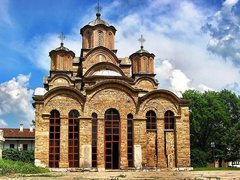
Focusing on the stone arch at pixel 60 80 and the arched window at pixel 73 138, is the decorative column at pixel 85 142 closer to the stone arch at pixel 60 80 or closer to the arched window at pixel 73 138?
the arched window at pixel 73 138

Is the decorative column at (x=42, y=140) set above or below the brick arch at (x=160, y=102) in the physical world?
below

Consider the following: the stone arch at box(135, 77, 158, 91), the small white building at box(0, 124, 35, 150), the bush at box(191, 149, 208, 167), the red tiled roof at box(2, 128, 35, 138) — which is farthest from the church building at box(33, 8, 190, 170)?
the red tiled roof at box(2, 128, 35, 138)

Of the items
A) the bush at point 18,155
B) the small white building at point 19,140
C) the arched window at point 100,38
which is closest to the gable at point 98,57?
the arched window at point 100,38

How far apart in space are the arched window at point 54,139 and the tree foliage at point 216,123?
778 inches

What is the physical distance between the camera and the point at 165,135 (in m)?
29.9

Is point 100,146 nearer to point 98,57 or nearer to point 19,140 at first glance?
point 98,57

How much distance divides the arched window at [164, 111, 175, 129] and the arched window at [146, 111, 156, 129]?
0.95 meters

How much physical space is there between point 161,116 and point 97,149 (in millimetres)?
5941

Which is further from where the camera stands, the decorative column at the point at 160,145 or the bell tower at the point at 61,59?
the bell tower at the point at 61,59

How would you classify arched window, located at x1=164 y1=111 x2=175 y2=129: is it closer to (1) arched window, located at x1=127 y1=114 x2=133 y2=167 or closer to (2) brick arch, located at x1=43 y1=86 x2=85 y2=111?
(1) arched window, located at x1=127 y1=114 x2=133 y2=167

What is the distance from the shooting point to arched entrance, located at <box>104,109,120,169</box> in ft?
95.4

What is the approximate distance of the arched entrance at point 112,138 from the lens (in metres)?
29.1

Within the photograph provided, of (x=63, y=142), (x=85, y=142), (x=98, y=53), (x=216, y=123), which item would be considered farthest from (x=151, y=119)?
(x=216, y=123)

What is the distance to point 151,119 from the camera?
30031 mm
